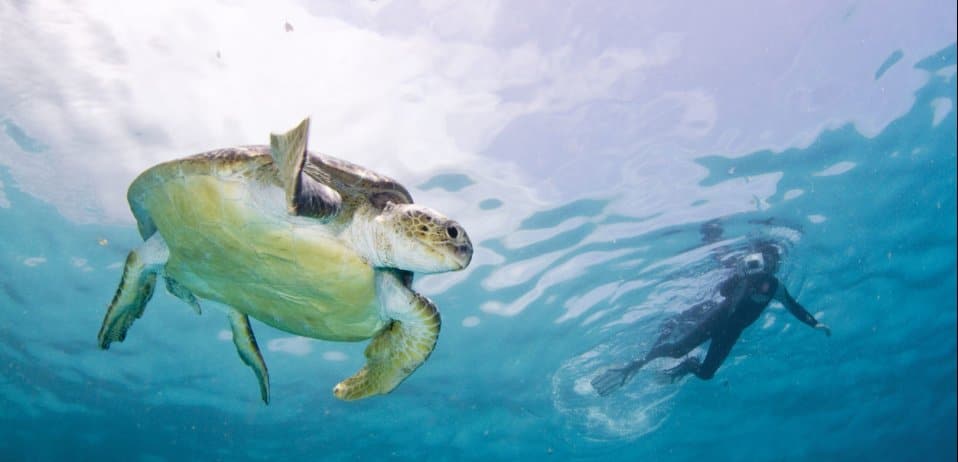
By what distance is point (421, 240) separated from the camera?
3.13 metres

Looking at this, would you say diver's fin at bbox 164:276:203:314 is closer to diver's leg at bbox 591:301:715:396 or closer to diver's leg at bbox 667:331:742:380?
diver's leg at bbox 667:331:742:380

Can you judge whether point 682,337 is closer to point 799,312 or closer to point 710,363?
point 710,363

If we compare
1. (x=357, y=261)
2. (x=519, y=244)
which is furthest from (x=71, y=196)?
(x=357, y=261)

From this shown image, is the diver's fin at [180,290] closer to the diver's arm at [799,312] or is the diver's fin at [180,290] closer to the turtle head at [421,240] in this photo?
the turtle head at [421,240]

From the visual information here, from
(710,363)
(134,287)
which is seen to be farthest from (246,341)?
(710,363)

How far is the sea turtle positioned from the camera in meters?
2.99

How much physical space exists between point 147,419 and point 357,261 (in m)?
22.0

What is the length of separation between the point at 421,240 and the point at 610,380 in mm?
16401

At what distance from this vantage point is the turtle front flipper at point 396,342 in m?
3.63

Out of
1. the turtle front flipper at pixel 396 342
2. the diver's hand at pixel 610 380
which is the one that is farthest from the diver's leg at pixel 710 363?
the turtle front flipper at pixel 396 342

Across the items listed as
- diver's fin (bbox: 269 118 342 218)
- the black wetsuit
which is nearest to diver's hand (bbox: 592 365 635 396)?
the black wetsuit

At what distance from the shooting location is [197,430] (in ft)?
68.9

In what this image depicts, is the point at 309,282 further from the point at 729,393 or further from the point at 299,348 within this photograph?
the point at 729,393

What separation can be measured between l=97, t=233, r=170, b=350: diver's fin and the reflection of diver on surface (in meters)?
11.7
